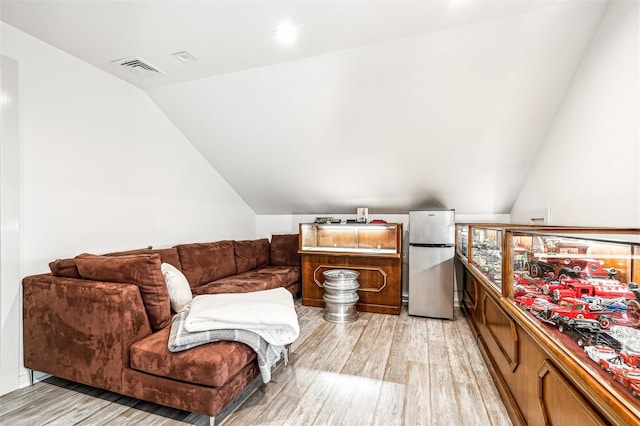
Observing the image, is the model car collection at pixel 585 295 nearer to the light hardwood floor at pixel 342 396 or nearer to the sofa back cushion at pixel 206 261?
the light hardwood floor at pixel 342 396

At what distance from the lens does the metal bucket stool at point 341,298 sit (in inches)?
152

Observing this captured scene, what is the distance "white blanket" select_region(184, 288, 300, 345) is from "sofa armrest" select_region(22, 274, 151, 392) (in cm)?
43

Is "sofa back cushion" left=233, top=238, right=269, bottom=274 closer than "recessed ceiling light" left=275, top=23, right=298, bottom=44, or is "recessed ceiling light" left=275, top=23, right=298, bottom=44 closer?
"recessed ceiling light" left=275, top=23, right=298, bottom=44

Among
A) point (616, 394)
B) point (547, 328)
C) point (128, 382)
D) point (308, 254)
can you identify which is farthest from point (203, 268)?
point (616, 394)

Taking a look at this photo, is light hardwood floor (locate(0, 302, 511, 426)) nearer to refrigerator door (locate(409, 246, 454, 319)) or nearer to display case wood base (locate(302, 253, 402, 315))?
refrigerator door (locate(409, 246, 454, 319))

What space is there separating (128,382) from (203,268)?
6.00 feet

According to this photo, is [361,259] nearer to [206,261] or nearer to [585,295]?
[206,261]

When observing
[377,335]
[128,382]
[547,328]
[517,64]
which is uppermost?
[517,64]

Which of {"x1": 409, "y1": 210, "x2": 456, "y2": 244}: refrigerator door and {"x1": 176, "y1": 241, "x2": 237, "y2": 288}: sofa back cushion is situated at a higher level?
{"x1": 409, "y1": 210, "x2": 456, "y2": 244}: refrigerator door

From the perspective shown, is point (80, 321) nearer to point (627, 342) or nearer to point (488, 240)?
point (627, 342)

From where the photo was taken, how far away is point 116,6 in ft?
7.00

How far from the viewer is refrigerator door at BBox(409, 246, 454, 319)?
12.8 feet

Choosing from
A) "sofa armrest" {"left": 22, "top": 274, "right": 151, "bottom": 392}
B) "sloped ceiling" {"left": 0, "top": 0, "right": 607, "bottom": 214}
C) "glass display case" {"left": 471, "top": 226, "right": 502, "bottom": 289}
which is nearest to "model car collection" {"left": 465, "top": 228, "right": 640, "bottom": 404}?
"glass display case" {"left": 471, "top": 226, "right": 502, "bottom": 289}

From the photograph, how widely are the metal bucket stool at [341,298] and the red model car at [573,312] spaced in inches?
99.0
